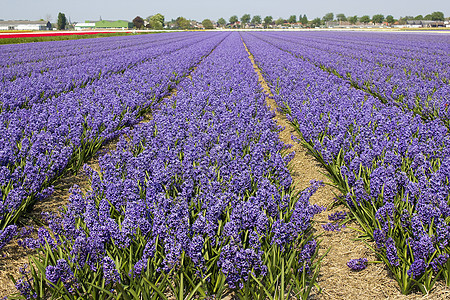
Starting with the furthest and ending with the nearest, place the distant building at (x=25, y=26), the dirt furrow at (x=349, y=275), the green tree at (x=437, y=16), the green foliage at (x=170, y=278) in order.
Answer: the green tree at (x=437, y=16)
the distant building at (x=25, y=26)
the dirt furrow at (x=349, y=275)
the green foliage at (x=170, y=278)

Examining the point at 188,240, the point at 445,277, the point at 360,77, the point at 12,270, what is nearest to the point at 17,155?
the point at 12,270

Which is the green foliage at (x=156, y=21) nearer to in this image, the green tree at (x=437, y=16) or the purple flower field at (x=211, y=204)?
the purple flower field at (x=211, y=204)

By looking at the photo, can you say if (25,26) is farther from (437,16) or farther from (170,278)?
(437,16)

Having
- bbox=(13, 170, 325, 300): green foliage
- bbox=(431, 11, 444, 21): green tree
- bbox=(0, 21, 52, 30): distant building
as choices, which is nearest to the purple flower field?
bbox=(13, 170, 325, 300): green foliage

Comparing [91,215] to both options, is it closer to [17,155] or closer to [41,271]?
[41,271]

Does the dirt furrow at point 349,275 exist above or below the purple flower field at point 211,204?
below

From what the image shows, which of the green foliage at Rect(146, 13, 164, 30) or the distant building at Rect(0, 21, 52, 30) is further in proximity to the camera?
the distant building at Rect(0, 21, 52, 30)

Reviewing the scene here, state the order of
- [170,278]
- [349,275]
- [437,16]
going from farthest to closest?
1. [437,16]
2. [349,275]
3. [170,278]

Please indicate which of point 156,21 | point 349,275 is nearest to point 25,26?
point 156,21

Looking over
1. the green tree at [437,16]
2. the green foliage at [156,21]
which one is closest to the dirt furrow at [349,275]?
the green foliage at [156,21]

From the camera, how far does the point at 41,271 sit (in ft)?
10.1

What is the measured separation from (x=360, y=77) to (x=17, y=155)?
1175 centimetres

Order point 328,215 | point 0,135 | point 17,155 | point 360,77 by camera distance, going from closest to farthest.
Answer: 1. point 328,215
2. point 17,155
3. point 0,135
4. point 360,77

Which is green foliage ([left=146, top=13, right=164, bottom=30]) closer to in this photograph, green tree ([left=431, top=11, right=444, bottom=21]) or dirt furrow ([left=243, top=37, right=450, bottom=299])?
dirt furrow ([left=243, top=37, right=450, bottom=299])
